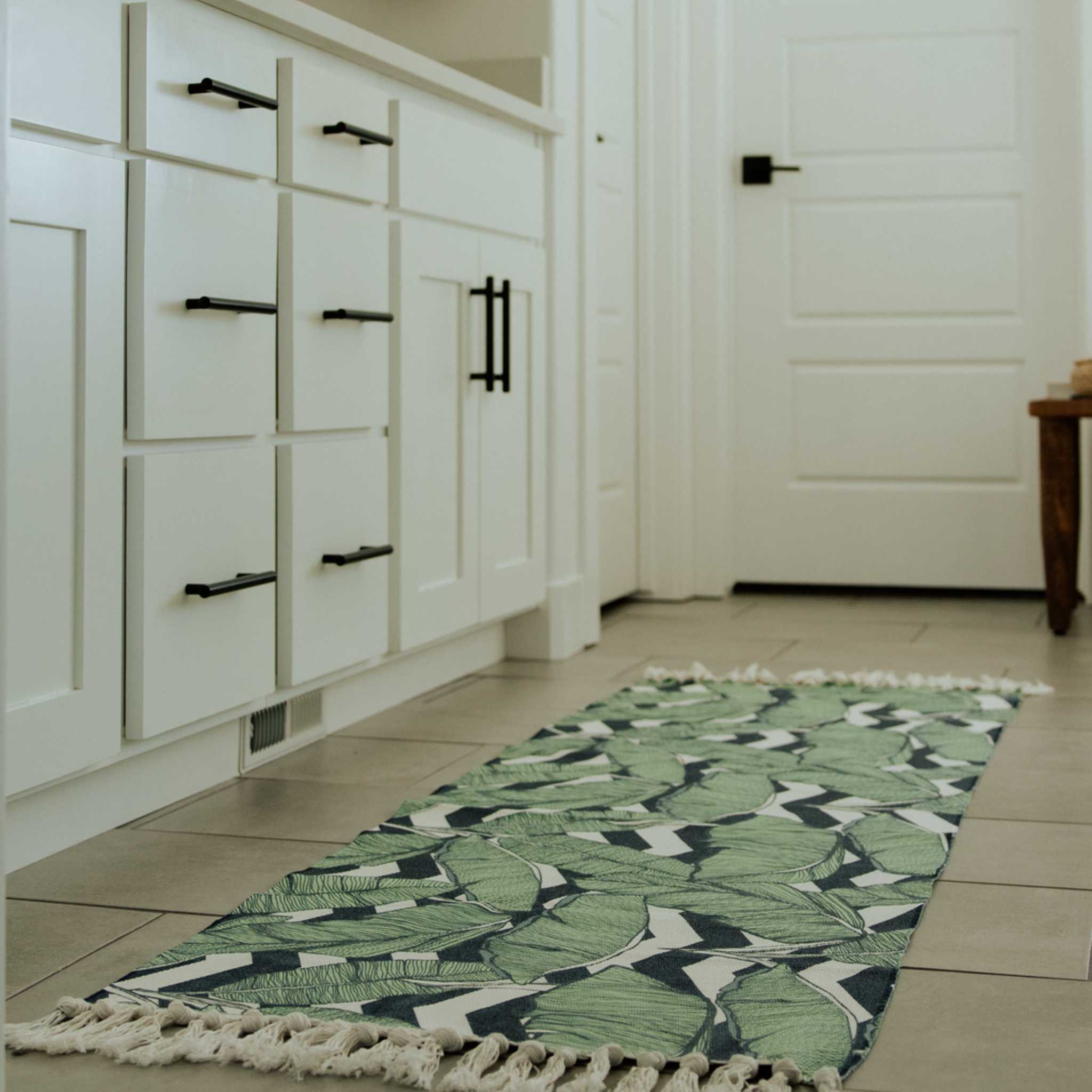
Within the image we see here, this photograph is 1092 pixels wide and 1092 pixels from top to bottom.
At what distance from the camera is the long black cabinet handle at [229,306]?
1.76 m

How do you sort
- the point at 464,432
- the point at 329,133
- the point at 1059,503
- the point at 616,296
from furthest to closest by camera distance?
1. the point at 616,296
2. the point at 1059,503
3. the point at 464,432
4. the point at 329,133

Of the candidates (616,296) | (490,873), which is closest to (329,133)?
(490,873)

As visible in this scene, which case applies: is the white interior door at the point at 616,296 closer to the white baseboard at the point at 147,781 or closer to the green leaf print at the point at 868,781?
the white baseboard at the point at 147,781

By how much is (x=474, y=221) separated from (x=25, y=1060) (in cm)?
173

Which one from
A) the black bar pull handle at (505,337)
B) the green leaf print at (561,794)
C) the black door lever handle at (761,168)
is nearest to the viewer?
the green leaf print at (561,794)

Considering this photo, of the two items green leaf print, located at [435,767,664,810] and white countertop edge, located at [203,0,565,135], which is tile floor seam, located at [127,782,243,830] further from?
white countertop edge, located at [203,0,565,135]

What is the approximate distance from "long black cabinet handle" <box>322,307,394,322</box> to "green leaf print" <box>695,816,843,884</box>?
856 millimetres

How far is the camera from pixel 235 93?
5.90 ft

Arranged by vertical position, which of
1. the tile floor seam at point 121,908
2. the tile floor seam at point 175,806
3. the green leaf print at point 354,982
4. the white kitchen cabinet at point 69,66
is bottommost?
the green leaf print at point 354,982

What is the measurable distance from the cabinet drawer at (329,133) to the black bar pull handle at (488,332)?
1.20 ft

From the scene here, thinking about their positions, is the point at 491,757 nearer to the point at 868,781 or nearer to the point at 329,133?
the point at 868,781

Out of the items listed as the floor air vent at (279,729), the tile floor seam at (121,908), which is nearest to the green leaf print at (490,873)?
the tile floor seam at (121,908)

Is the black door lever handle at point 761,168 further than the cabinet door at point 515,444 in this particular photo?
Yes

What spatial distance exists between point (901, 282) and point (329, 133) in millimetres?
2226
